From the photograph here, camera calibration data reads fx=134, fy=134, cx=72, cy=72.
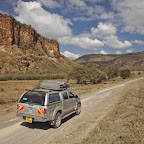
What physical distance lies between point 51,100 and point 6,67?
2410 inches

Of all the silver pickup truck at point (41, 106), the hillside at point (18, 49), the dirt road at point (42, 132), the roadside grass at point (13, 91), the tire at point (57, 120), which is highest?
the hillside at point (18, 49)

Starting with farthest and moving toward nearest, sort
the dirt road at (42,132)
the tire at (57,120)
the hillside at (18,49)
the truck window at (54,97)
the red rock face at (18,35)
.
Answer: the red rock face at (18,35) → the hillside at (18,49) → the tire at (57,120) → the truck window at (54,97) → the dirt road at (42,132)

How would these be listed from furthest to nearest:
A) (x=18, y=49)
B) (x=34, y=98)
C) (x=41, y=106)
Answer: (x=18, y=49) → (x=34, y=98) → (x=41, y=106)

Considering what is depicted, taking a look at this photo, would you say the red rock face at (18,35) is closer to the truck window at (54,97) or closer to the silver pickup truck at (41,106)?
the silver pickup truck at (41,106)

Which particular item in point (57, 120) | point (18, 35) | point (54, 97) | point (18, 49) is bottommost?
point (57, 120)

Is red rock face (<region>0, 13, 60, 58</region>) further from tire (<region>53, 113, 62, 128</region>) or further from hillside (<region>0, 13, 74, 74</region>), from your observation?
tire (<region>53, 113, 62, 128</region>)

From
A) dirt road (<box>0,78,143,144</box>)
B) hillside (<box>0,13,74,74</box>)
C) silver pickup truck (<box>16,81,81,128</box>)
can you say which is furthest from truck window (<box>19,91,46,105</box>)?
hillside (<box>0,13,74,74</box>)

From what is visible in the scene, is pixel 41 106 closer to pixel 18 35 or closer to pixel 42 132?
pixel 42 132

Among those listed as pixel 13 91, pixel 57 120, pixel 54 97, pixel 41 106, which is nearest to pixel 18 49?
pixel 13 91

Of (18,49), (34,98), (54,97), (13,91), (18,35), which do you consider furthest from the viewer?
(18,35)

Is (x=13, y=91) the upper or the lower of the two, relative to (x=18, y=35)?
lower

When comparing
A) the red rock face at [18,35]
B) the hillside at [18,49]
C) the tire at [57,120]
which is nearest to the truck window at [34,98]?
the tire at [57,120]

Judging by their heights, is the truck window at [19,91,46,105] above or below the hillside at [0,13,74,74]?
below

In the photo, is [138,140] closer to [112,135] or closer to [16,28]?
[112,135]
